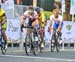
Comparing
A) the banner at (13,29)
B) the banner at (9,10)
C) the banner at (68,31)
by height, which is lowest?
the banner at (68,31)

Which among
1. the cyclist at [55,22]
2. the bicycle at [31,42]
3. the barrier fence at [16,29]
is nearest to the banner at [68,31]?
the barrier fence at [16,29]

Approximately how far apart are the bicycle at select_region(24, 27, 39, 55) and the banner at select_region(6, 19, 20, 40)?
3.12 metres

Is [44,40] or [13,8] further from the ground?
[13,8]

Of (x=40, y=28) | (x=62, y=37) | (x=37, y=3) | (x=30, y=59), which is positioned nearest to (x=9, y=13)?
(x=40, y=28)

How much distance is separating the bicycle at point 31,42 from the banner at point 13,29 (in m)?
3.12

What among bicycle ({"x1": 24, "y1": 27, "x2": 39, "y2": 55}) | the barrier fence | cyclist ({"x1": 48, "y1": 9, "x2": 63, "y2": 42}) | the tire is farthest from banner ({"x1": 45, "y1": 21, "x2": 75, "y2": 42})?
the tire

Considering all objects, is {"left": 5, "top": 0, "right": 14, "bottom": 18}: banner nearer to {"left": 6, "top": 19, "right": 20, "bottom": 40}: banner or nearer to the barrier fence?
the barrier fence

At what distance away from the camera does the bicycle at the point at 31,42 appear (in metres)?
14.5

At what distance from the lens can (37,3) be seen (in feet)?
102

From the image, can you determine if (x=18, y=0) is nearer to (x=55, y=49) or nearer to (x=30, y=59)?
(x=55, y=49)

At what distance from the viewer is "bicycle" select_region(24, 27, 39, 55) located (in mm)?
14477

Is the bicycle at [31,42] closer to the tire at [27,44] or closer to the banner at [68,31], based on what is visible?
the tire at [27,44]

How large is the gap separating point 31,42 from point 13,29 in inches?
145

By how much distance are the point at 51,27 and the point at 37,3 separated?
39.9ft
